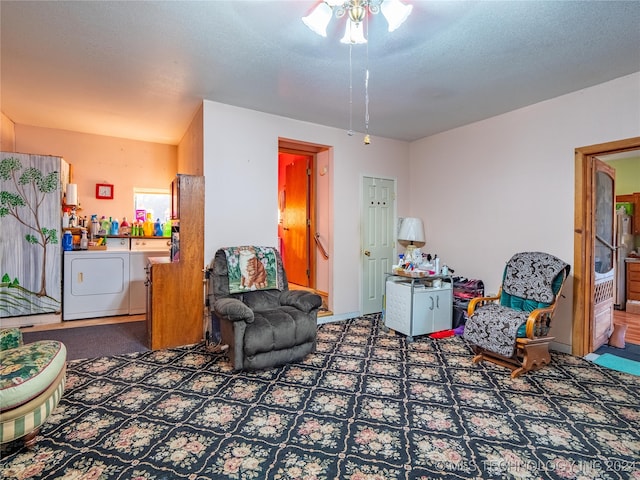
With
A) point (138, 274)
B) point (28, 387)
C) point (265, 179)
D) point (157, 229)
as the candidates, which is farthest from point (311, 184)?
point (28, 387)

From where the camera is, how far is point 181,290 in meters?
3.40

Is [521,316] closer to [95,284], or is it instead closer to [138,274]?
[138,274]

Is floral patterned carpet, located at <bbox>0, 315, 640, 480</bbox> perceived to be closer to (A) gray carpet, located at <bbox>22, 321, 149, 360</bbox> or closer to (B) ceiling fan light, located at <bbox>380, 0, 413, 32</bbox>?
(A) gray carpet, located at <bbox>22, 321, 149, 360</bbox>

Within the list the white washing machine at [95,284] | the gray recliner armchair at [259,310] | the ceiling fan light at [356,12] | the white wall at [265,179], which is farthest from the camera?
the white washing machine at [95,284]

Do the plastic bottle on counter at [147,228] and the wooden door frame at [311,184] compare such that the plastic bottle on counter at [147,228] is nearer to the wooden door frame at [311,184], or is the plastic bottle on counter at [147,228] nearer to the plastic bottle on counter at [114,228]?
the plastic bottle on counter at [114,228]

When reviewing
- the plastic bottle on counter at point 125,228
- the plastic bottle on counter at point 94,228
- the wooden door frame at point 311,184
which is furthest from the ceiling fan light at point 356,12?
the plastic bottle on counter at point 94,228

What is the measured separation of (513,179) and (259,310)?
3.20m

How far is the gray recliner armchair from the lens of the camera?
2.69 metres

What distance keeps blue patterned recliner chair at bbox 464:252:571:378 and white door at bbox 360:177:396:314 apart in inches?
64.3

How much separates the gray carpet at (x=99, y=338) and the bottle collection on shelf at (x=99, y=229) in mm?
1128

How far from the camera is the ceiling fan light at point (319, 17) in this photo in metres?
1.95

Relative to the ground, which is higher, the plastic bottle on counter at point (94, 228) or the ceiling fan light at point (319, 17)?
the ceiling fan light at point (319, 17)

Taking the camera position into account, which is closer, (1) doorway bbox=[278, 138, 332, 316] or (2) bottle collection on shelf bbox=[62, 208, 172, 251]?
(2) bottle collection on shelf bbox=[62, 208, 172, 251]

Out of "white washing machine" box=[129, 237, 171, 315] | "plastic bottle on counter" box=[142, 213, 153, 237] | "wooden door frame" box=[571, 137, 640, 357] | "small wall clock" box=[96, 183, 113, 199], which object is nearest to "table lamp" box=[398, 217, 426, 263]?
"wooden door frame" box=[571, 137, 640, 357]
